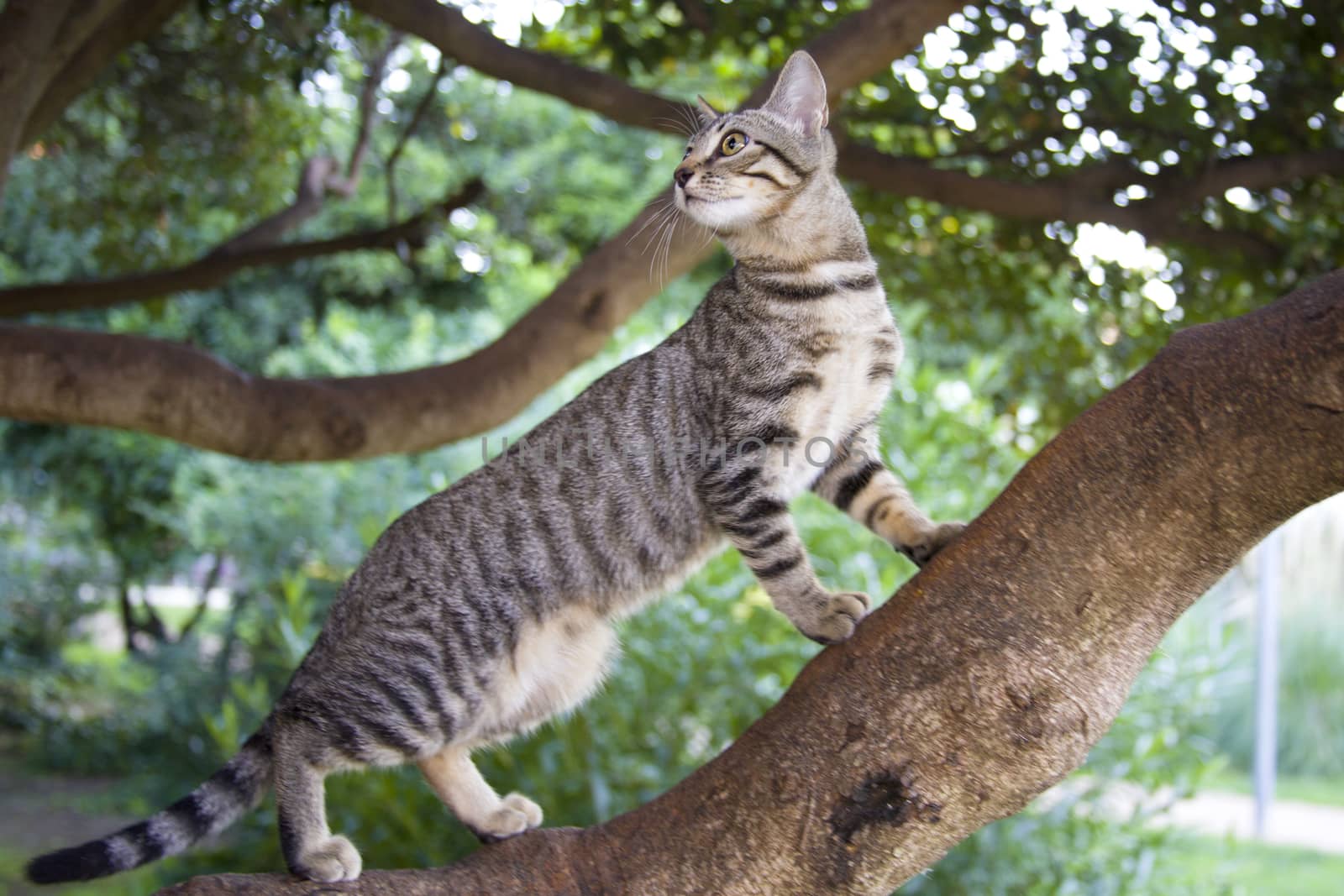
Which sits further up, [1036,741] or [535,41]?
[535,41]

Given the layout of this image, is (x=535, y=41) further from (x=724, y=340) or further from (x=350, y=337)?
(x=350, y=337)

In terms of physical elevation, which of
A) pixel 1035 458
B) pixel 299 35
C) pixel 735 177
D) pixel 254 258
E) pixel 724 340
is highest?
pixel 299 35

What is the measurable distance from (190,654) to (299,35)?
5.67m

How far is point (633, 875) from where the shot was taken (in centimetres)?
201

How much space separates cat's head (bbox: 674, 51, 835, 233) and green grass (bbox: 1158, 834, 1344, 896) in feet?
12.1

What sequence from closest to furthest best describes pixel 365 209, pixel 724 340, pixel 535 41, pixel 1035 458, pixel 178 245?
pixel 1035 458
pixel 724 340
pixel 535 41
pixel 178 245
pixel 365 209

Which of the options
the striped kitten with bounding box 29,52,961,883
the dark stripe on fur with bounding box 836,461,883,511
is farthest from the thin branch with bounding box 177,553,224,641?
the dark stripe on fur with bounding box 836,461,883,511

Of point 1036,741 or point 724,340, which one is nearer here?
point 1036,741

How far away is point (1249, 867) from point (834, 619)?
4.87 meters

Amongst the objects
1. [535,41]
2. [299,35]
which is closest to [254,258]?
[299,35]

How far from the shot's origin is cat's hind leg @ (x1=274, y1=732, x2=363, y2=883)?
2.21 metres

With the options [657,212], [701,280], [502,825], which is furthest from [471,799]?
[701,280]

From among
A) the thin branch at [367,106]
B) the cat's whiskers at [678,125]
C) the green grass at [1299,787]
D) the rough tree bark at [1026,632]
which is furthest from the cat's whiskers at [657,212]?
the green grass at [1299,787]

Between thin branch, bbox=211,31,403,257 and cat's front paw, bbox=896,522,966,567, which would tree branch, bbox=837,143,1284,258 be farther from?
thin branch, bbox=211,31,403,257
